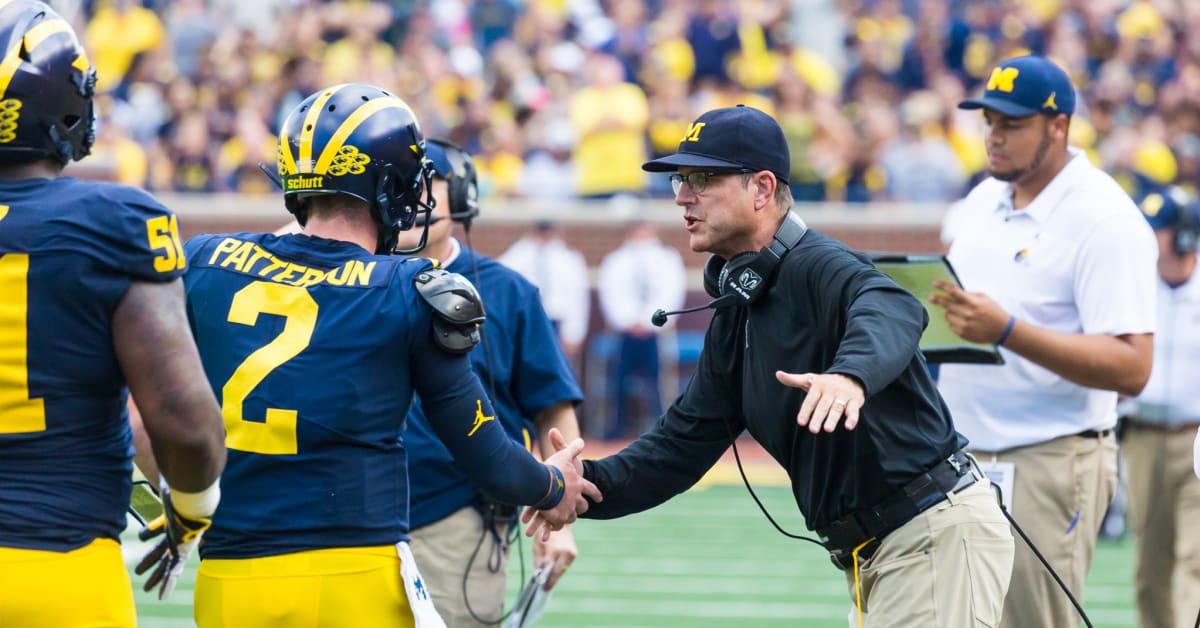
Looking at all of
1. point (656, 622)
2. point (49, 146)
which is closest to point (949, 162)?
point (656, 622)

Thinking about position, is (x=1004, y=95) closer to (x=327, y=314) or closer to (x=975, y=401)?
(x=975, y=401)

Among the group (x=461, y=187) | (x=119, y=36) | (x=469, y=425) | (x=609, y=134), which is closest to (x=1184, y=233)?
(x=461, y=187)

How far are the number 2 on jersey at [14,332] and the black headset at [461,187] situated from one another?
2426 mm

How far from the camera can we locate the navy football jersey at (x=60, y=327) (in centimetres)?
310

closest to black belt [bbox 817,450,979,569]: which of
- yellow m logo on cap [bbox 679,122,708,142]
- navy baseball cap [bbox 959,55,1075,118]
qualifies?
yellow m logo on cap [bbox 679,122,708,142]

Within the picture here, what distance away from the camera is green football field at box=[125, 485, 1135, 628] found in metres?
8.64

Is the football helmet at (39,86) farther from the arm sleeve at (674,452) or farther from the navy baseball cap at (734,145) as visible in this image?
the arm sleeve at (674,452)

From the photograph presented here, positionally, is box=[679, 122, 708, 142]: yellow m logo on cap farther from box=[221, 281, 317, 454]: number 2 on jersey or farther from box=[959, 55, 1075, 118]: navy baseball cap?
box=[959, 55, 1075, 118]: navy baseball cap

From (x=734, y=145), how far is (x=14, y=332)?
6.47 feet

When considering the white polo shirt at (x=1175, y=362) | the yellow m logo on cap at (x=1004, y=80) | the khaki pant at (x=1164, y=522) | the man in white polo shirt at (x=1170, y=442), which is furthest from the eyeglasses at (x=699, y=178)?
the white polo shirt at (x=1175, y=362)

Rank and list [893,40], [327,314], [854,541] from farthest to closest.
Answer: [893,40] → [854,541] → [327,314]

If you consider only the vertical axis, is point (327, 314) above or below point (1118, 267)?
above

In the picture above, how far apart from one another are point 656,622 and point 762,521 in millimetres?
3638

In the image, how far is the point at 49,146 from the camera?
3.25m
